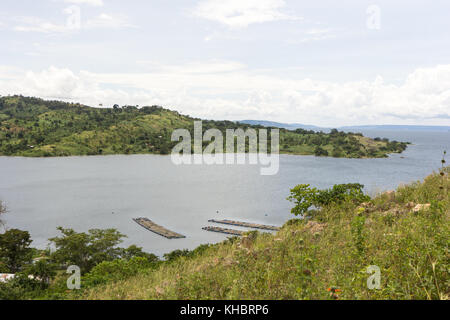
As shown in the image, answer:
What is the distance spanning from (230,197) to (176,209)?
16446 millimetres

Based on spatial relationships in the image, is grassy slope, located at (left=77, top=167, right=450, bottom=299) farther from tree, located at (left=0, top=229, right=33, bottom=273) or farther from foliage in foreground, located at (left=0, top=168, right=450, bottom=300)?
tree, located at (left=0, top=229, right=33, bottom=273)

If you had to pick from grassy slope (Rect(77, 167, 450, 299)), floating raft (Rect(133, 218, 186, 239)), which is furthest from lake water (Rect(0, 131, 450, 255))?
grassy slope (Rect(77, 167, 450, 299))

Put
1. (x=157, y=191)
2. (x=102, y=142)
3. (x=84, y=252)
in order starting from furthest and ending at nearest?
(x=102, y=142), (x=157, y=191), (x=84, y=252)

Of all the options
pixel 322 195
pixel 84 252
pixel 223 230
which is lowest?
pixel 223 230

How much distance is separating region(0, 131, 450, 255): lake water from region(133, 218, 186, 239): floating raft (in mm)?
1274

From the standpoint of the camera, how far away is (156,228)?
61.7 meters
